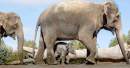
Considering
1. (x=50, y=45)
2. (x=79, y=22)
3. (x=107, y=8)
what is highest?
(x=107, y=8)

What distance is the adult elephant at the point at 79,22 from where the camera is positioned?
6.32 meters

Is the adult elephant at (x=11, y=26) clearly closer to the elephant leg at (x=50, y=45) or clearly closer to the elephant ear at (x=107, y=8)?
the elephant leg at (x=50, y=45)

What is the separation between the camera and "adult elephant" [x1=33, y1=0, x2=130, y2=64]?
632 centimetres

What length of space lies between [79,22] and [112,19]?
0.57 m

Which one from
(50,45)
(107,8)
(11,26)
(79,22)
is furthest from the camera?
(11,26)

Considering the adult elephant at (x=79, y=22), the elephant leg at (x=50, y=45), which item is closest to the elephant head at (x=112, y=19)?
the adult elephant at (x=79, y=22)

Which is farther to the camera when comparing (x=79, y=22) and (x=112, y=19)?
(x=112, y=19)

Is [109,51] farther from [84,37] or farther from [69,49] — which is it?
[84,37]

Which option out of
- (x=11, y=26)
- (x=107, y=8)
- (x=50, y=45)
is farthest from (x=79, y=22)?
(x=11, y=26)

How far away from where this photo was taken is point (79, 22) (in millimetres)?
6387

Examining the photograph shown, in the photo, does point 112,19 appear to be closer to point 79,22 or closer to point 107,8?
point 107,8

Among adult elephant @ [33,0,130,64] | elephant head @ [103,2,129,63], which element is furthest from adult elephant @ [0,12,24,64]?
elephant head @ [103,2,129,63]

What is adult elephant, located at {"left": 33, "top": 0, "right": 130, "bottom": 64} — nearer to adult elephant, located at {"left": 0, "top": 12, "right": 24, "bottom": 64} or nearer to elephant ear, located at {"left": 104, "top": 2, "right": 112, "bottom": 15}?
elephant ear, located at {"left": 104, "top": 2, "right": 112, "bottom": 15}

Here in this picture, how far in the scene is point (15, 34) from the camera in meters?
9.00
